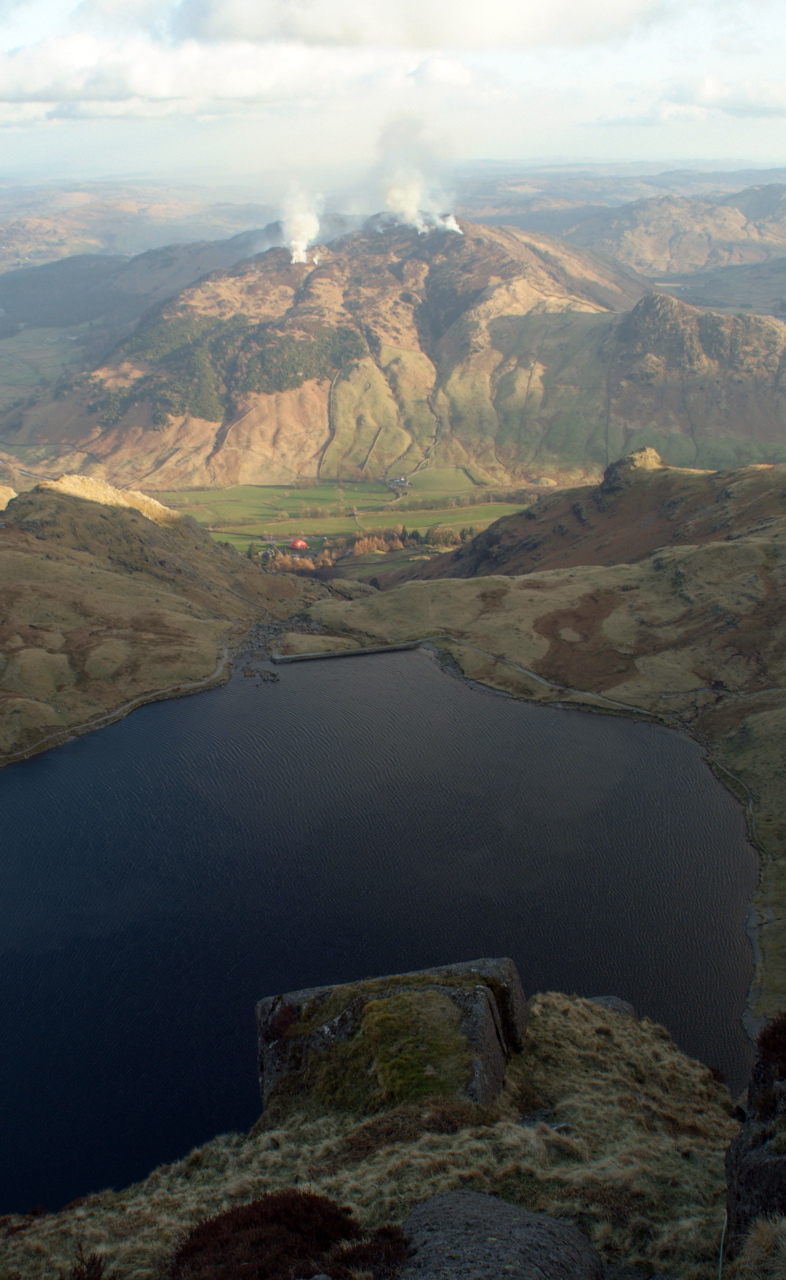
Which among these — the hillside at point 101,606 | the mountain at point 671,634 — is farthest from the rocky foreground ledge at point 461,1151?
the hillside at point 101,606

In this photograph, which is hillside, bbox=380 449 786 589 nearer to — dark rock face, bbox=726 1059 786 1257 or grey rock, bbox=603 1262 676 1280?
dark rock face, bbox=726 1059 786 1257

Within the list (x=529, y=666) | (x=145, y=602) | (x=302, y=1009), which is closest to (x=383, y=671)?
(x=529, y=666)

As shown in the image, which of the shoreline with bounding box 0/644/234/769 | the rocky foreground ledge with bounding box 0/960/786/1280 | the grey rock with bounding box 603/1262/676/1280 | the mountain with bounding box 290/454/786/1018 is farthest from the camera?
the shoreline with bounding box 0/644/234/769

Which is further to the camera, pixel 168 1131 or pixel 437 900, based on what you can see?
pixel 437 900

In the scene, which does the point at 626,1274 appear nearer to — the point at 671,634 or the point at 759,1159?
the point at 759,1159

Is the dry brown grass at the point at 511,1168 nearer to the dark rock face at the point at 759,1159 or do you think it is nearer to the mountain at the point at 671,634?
the dark rock face at the point at 759,1159

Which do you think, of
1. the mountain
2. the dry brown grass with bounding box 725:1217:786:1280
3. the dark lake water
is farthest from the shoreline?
the dry brown grass with bounding box 725:1217:786:1280

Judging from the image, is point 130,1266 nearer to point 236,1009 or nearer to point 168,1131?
point 168,1131
